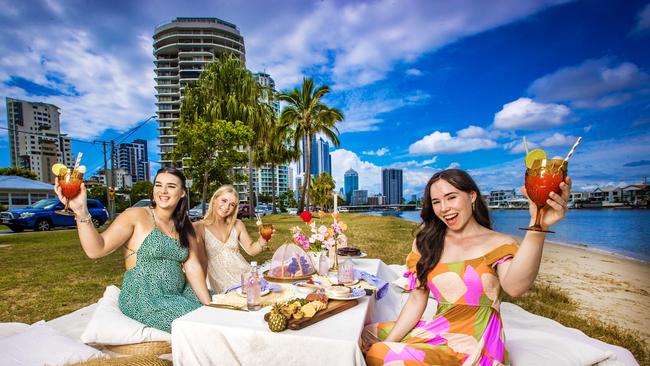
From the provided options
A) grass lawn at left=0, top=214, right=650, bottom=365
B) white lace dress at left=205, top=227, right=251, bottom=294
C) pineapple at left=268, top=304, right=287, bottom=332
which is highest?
pineapple at left=268, top=304, right=287, bottom=332

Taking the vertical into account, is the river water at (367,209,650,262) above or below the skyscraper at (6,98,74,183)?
below

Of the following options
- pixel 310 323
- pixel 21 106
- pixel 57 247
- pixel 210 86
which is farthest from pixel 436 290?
pixel 21 106

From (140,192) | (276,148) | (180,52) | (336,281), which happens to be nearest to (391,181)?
(180,52)

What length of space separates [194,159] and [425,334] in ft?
55.1

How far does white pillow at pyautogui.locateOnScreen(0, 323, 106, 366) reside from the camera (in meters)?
2.33

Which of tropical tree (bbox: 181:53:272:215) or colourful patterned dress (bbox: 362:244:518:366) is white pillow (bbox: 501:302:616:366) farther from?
tropical tree (bbox: 181:53:272:215)

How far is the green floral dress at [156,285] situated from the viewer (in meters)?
2.76

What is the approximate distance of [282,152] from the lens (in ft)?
99.3

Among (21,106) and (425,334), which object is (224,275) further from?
(21,106)

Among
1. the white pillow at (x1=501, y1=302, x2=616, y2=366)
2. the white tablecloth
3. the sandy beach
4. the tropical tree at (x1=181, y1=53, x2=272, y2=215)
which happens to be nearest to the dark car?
the tropical tree at (x1=181, y1=53, x2=272, y2=215)

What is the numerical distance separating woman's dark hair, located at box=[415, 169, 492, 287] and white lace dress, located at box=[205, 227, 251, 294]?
2.43 meters

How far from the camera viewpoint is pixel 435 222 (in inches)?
85.1

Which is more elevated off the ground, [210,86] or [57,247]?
[210,86]

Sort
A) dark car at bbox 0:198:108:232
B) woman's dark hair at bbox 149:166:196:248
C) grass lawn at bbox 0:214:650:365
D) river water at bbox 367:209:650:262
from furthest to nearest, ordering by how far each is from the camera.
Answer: river water at bbox 367:209:650:262 < dark car at bbox 0:198:108:232 < grass lawn at bbox 0:214:650:365 < woman's dark hair at bbox 149:166:196:248
